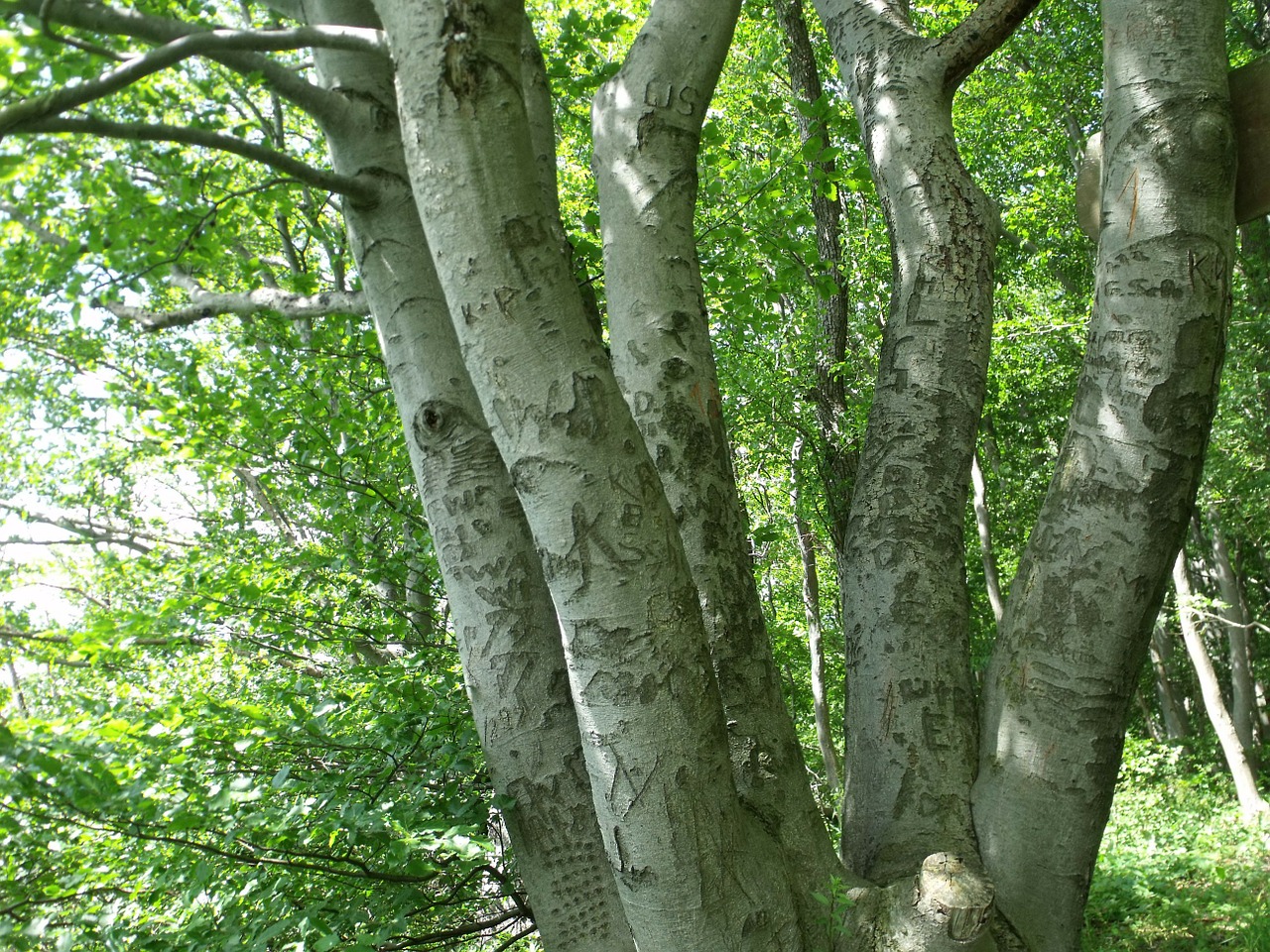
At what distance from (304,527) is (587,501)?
19.2ft

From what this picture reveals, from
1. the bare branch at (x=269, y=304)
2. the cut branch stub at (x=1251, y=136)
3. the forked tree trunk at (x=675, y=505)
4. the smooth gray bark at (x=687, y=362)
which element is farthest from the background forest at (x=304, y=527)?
the cut branch stub at (x=1251, y=136)

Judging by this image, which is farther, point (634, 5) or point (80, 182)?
point (634, 5)

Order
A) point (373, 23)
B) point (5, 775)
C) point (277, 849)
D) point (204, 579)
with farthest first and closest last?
point (204, 579) → point (373, 23) → point (277, 849) → point (5, 775)

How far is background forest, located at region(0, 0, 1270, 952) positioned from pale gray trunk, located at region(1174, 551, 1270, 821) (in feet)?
0.25

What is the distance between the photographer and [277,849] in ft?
6.97

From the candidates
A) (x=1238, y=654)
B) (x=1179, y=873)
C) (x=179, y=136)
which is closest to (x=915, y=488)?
(x=179, y=136)

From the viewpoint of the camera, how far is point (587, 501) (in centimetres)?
173

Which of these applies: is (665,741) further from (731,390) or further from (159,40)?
(731,390)

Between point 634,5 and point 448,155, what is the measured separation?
1127 cm

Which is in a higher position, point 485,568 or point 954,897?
point 485,568

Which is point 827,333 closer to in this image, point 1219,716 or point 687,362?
point 687,362

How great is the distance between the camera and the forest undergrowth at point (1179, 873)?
5.93 meters

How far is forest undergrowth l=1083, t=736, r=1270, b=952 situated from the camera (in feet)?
19.5

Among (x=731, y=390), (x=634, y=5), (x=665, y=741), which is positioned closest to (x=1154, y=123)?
(x=665, y=741)
